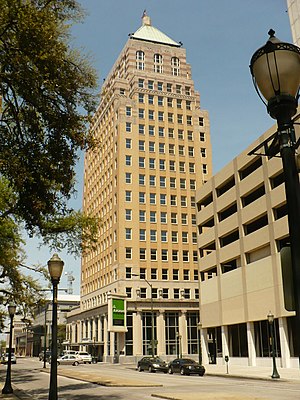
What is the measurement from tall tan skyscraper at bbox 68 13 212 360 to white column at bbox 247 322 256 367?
90.9ft

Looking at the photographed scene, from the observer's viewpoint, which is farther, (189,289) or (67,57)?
(189,289)

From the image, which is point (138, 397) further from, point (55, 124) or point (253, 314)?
point (253, 314)

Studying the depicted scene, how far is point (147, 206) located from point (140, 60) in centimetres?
3042

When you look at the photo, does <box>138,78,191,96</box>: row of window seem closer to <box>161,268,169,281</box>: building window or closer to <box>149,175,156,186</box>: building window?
<box>149,175,156,186</box>: building window

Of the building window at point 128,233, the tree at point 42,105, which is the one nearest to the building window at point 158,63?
the building window at point 128,233

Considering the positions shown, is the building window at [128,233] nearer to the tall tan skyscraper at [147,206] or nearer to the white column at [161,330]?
the tall tan skyscraper at [147,206]

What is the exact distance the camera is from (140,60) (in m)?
94.2

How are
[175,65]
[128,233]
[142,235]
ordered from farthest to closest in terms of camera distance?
1. [175,65]
2. [142,235]
3. [128,233]

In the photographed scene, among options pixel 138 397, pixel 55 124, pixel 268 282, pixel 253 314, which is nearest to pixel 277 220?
pixel 268 282

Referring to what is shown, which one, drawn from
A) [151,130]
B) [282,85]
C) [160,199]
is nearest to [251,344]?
[160,199]

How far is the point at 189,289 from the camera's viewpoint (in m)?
82.3

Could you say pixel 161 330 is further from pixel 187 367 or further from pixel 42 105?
pixel 42 105

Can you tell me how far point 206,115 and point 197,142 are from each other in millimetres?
6675

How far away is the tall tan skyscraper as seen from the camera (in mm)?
77875
